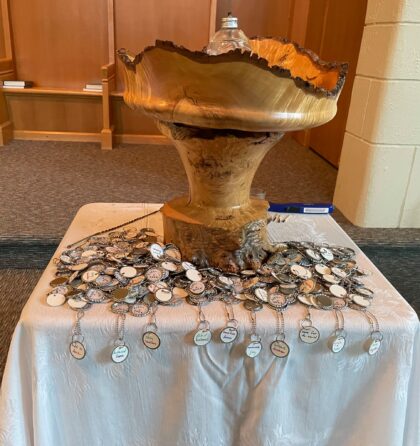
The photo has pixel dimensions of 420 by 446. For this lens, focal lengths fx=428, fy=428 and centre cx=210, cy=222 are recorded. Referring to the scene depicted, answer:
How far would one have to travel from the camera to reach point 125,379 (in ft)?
1.88

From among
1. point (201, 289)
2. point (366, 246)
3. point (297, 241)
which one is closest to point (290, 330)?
point (201, 289)

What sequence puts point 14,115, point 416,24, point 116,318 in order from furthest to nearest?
point 14,115 → point 416,24 → point 116,318

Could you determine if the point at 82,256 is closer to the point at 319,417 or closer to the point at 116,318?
the point at 116,318

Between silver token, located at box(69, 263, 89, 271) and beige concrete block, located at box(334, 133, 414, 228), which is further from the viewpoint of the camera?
beige concrete block, located at box(334, 133, 414, 228)

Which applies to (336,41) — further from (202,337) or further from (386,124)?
(202,337)

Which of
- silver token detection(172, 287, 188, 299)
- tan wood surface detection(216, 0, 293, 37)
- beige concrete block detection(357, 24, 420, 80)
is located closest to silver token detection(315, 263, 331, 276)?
silver token detection(172, 287, 188, 299)

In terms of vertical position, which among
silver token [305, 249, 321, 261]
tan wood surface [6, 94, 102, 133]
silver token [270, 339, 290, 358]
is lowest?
tan wood surface [6, 94, 102, 133]

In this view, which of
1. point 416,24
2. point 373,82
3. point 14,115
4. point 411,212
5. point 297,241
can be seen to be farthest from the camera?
point 14,115

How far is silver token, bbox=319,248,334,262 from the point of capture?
28.2 inches

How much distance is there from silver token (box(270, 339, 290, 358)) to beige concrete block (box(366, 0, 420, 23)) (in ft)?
4.22

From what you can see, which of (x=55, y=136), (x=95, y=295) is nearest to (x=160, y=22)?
(x=55, y=136)

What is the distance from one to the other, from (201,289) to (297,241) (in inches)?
10.9

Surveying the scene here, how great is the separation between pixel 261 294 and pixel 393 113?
1182 mm

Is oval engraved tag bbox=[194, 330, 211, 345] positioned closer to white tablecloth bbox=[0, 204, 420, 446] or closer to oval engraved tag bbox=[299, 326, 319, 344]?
white tablecloth bbox=[0, 204, 420, 446]
